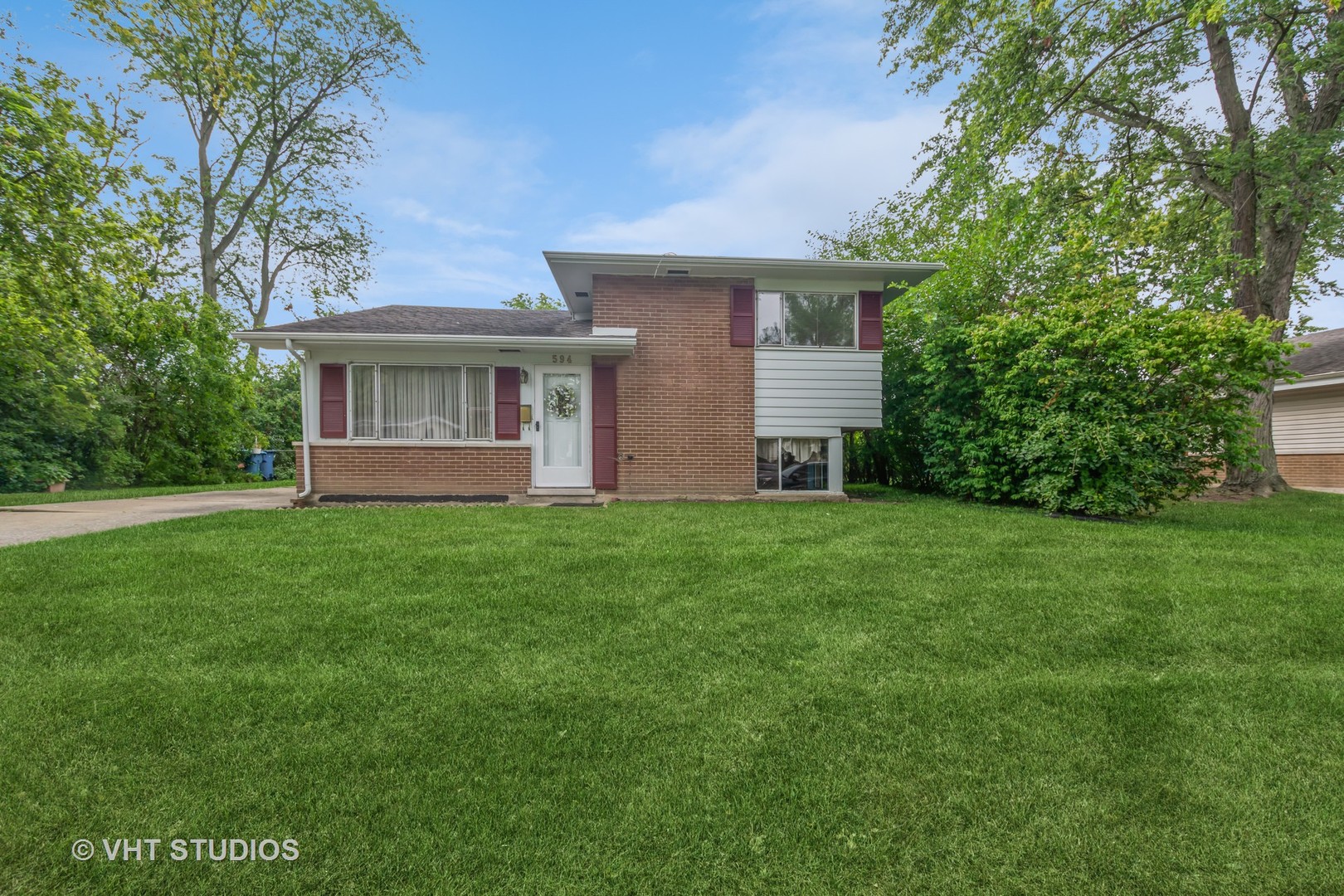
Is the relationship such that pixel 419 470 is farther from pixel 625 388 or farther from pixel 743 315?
pixel 743 315

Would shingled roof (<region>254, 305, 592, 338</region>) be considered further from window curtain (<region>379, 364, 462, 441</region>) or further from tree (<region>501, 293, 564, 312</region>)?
tree (<region>501, 293, 564, 312</region>)

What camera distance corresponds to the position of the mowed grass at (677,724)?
1847 millimetres

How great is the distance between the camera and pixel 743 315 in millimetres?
10016

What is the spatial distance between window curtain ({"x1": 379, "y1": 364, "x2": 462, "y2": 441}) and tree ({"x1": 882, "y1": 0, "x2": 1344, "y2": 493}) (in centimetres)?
1084

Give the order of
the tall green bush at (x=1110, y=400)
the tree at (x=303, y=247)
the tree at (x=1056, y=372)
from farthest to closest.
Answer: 1. the tree at (x=303, y=247)
2. the tree at (x=1056, y=372)
3. the tall green bush at (x=1110, y=400)

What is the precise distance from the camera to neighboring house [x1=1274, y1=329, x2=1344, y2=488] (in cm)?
1413

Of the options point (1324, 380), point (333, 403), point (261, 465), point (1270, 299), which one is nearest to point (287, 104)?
point (261, 465)

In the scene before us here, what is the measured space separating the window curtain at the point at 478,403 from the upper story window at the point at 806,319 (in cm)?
483

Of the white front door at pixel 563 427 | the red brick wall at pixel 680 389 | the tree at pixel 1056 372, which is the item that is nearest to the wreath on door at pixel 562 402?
the white front door at pixel 563 427

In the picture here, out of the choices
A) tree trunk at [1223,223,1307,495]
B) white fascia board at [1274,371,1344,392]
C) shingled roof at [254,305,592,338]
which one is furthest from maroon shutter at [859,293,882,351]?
white fascia board at [1274,371,1344,392]

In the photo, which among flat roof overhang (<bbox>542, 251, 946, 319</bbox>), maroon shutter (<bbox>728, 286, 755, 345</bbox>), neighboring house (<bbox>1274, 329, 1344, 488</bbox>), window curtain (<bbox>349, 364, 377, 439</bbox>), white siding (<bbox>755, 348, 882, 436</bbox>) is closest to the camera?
flat roof overhang (<bbox>542, 251, 946, 319</bbox>)

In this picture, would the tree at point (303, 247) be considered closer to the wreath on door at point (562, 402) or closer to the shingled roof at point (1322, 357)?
the wreath on door at point (562, 402)

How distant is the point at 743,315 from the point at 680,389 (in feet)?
5.61

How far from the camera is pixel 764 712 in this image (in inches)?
105
